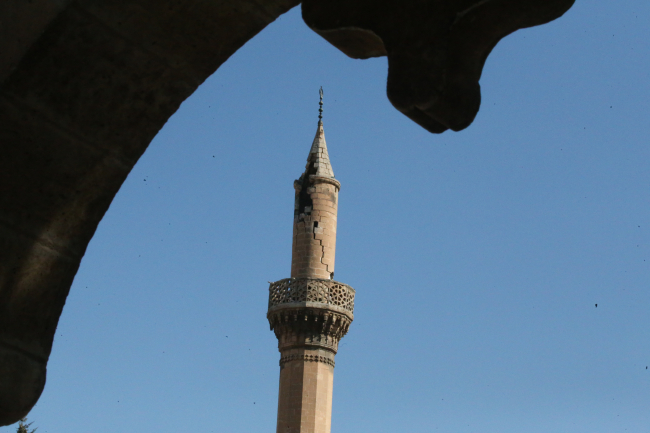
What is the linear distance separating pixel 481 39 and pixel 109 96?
73 centimetres

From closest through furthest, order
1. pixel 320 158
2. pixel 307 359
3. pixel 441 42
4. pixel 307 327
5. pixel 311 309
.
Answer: pixel 441 42, pixel 307 359, pixel 311 309, pixel 307 327, pixel 320 158

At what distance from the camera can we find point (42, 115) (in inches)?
69.2

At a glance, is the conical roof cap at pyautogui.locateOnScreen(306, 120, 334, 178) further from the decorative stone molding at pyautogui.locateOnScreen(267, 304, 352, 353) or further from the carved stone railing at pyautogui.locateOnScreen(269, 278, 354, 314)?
the decorative stone molding at pyautogui.locateOnScreen(267, 304, 352, 353)

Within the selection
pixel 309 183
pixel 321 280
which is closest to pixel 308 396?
pixel 321 280

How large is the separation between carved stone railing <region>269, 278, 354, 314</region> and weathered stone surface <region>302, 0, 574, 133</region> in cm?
1737

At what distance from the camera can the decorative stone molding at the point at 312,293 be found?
19230 millimetres

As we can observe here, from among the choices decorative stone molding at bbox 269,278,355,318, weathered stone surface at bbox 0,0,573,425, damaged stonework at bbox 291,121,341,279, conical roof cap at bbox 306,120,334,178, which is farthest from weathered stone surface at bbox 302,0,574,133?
conical roof cap at bbox 306,120,334,178

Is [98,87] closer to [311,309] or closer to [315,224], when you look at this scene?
[311,309]

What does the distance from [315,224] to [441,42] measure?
696 inches

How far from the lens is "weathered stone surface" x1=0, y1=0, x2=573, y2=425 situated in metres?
1.73

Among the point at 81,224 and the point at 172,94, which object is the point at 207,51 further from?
the point at 81,224

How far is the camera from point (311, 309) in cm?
1900

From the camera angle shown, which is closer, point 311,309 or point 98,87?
point 98,87

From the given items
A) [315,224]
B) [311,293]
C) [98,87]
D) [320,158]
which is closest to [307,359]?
[311,293]
